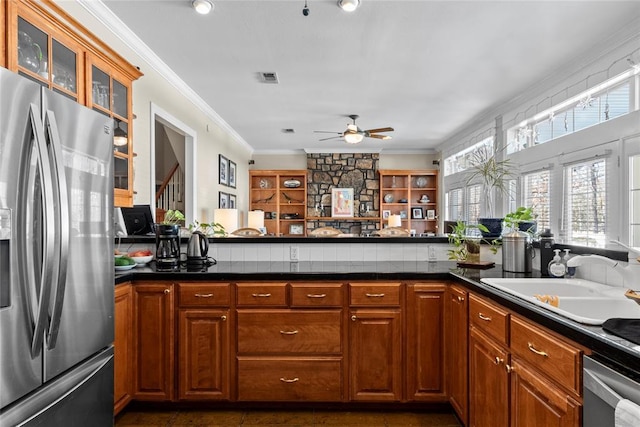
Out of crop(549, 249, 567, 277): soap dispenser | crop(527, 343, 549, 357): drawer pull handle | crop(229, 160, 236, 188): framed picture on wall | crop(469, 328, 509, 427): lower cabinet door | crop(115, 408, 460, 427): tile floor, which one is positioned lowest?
crop(115, 408, 460, 427): tile floor

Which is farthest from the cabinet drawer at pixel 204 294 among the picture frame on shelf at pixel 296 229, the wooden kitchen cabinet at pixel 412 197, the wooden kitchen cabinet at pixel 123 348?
the wooden kitchen cabinet at pixel 412 197

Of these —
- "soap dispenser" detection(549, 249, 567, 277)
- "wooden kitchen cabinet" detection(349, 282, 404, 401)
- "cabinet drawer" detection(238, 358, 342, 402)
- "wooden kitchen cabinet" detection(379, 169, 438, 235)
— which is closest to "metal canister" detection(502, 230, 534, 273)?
"soap dispenser" detection(549, 249, 567, 277)

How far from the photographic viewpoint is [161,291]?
2.28 m

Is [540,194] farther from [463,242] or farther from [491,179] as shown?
[463,242]

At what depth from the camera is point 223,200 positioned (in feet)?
19.6

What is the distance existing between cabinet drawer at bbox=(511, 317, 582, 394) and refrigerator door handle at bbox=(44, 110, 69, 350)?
183cm

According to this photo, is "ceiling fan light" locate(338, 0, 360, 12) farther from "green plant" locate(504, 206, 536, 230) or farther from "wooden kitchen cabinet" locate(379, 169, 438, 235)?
"wooden kitchen cabinet" locate(379, 169, 438, 235)

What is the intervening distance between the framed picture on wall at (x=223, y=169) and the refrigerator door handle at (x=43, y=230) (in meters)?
4.54

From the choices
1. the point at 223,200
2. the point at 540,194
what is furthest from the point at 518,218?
the point at 223,200

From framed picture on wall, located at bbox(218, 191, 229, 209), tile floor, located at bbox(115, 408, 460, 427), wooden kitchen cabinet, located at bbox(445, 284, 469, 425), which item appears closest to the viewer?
wooden kitchen cabinet, located at bbox(445, 284, 469, 425)

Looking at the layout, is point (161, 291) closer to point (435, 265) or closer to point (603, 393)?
point (435, 265)

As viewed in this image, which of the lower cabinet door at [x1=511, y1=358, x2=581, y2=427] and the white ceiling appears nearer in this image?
the lower cabinet door at [x1=511, y1=358, x2=581, y2=427]

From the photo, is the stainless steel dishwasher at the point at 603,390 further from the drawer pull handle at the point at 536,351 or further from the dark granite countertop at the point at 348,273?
the dark granite countertop at the point at 348,273

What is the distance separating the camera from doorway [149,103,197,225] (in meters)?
3.61
